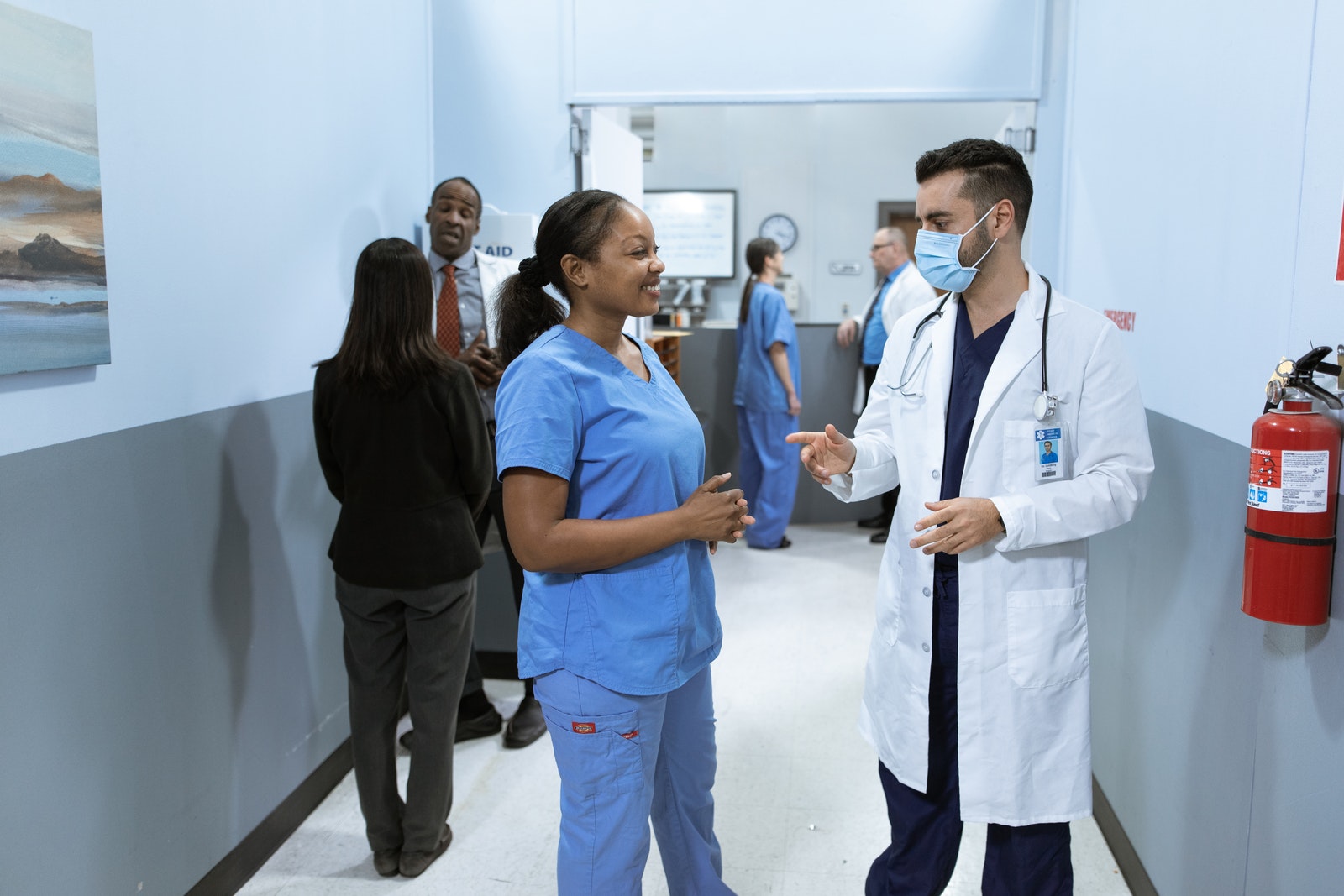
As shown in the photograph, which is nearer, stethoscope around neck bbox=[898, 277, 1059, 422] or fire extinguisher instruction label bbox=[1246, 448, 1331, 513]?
fire extinguisher instruction label bbox=[1246, 448, 1331, 513]

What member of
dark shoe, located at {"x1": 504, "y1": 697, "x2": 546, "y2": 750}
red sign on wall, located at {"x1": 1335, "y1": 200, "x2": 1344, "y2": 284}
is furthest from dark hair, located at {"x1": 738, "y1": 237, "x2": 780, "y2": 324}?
red sign on wall, located at {"x1": 1335, "y1": 200, "x2": 1344, "y2": 284}

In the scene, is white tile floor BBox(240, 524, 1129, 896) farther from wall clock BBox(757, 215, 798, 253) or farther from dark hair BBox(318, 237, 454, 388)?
wall clock BBox(757, 215, 798, 253)

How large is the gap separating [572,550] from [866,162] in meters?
7.71

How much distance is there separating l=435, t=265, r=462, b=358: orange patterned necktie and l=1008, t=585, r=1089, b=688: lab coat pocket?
1.95 m

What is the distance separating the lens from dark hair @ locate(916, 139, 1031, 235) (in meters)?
1.74

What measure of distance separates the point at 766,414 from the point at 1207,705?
3.66 metres

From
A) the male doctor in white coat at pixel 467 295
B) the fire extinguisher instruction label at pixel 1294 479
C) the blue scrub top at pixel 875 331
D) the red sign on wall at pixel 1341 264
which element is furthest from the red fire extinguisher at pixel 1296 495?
the blue scrub top at pixel 875 331

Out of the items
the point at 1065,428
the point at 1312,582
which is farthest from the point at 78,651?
the point at 1312,582

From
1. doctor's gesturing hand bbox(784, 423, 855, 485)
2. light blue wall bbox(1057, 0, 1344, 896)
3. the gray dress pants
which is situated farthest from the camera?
the gray dress pants

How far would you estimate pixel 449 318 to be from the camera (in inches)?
121

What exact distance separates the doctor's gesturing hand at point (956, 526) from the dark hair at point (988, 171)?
1.74ft

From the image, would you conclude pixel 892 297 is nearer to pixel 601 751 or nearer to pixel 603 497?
pixel 603 497

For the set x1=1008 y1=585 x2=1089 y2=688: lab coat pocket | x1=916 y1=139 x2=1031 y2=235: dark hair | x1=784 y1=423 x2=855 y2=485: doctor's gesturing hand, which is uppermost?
x1=916 y1=139 x2=1031 y2=235: dark hair

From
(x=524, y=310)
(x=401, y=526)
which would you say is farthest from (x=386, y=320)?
(x=524, y=310)
